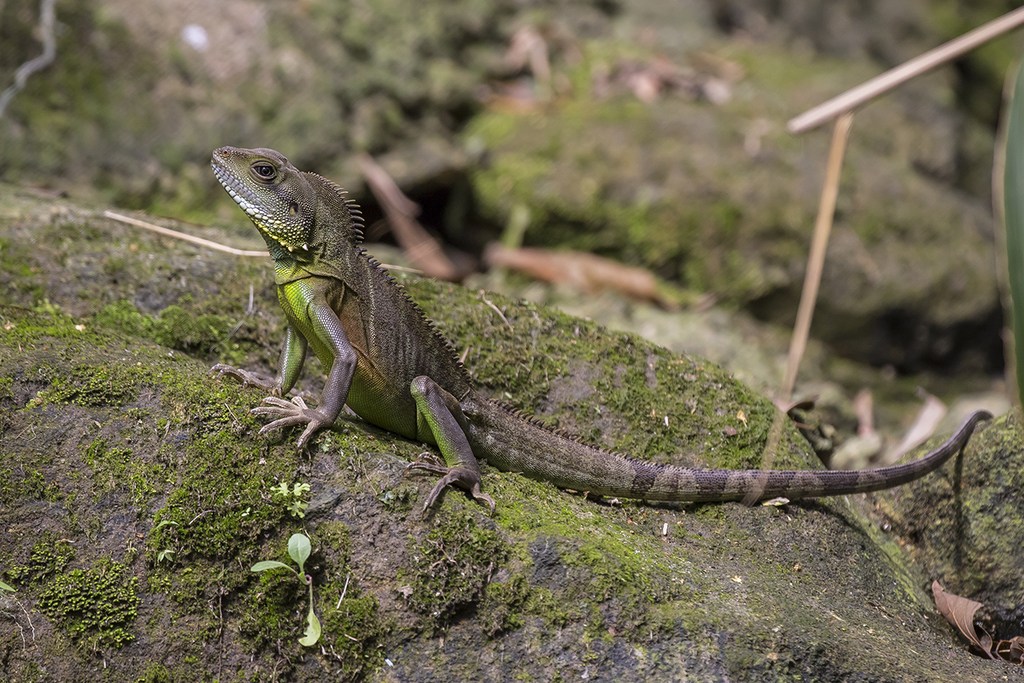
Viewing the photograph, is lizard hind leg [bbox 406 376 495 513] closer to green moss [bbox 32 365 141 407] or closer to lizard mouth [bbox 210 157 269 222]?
lizard mouth [bbox 210 157 269 222]

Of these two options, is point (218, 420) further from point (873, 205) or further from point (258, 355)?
point (873, 205)

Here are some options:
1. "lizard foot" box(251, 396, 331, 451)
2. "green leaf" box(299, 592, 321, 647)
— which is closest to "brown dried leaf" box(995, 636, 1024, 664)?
"green leaf" box(299, 592, 321, 647)

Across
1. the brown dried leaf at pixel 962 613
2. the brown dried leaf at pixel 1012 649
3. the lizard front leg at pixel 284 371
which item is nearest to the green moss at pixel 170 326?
the lizard front leg at pixel 284 371

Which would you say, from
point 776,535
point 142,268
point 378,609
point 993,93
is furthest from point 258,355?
point 993,93

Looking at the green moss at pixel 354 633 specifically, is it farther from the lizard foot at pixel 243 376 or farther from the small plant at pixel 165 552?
the lizard foot at pixel 243 376

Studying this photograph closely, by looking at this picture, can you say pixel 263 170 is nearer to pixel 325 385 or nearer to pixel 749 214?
pixel 325 385

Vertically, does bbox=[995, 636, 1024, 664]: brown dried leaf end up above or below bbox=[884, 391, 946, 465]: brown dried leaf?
above

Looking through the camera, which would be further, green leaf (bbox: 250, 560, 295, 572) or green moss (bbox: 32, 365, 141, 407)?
green moss (bbox: 32, 365, 141, 407)
